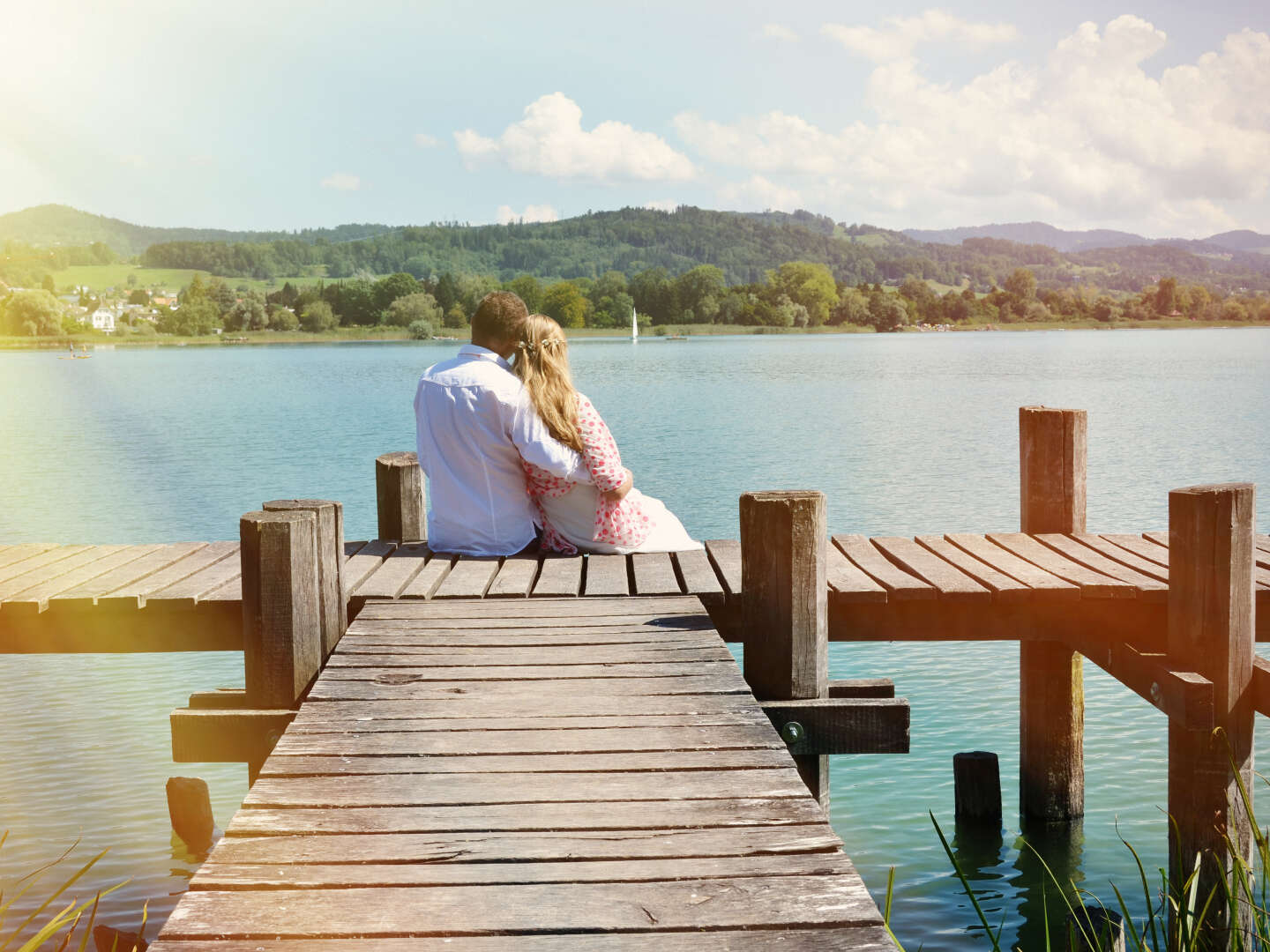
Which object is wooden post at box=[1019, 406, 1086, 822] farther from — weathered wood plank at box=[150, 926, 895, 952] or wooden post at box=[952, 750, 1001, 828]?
weathered wood plank at box=[150, 926, 895, 952]

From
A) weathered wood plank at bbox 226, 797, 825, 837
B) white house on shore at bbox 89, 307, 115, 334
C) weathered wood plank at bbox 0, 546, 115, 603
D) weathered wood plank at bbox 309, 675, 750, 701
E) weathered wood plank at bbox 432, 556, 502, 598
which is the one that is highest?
white house on shore at bbox 89, 307, 115, 334

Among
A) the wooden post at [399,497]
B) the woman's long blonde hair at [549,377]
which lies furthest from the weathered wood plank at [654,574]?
the wooden post at [399,497]

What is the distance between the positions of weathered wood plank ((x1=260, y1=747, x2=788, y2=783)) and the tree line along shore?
87396 mm

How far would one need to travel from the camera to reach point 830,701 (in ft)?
14.4

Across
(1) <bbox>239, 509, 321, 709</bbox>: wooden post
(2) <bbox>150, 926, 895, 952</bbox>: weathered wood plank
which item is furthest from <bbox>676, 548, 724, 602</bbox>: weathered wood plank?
(2) <bbox>150, 926, 895, 952</bbox>: weathered wood plank

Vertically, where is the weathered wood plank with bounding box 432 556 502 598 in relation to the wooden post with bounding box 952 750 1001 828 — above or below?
above

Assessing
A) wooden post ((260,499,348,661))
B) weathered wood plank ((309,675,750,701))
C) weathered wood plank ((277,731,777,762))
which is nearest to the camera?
weathered wood plank ((277,731,777,762))

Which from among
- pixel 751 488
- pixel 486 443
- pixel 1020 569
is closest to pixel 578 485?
pixel 486 443

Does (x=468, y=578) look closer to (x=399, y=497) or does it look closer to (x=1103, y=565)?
(x=399, y=497)

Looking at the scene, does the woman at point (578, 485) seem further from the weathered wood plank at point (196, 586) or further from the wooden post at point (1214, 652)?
the wooden post at point (1214, 652)

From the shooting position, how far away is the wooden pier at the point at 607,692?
100 inches

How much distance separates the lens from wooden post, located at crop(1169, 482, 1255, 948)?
15.2ft

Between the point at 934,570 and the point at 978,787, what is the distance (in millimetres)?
1961

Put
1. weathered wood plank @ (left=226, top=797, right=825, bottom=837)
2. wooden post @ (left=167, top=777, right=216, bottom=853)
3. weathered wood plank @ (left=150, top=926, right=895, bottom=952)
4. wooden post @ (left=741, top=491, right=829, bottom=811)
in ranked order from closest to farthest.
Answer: weathered wood plank @ (left=150, top=926, right=895, bottom=952) < weathered wood plank @ (left=226, top=797, right=825, bottom=837) < wooden post @ (left=741, top=491, right=829, bottom=811) < wooden post @ (left=167, top=777, right=216, bottom=853)
